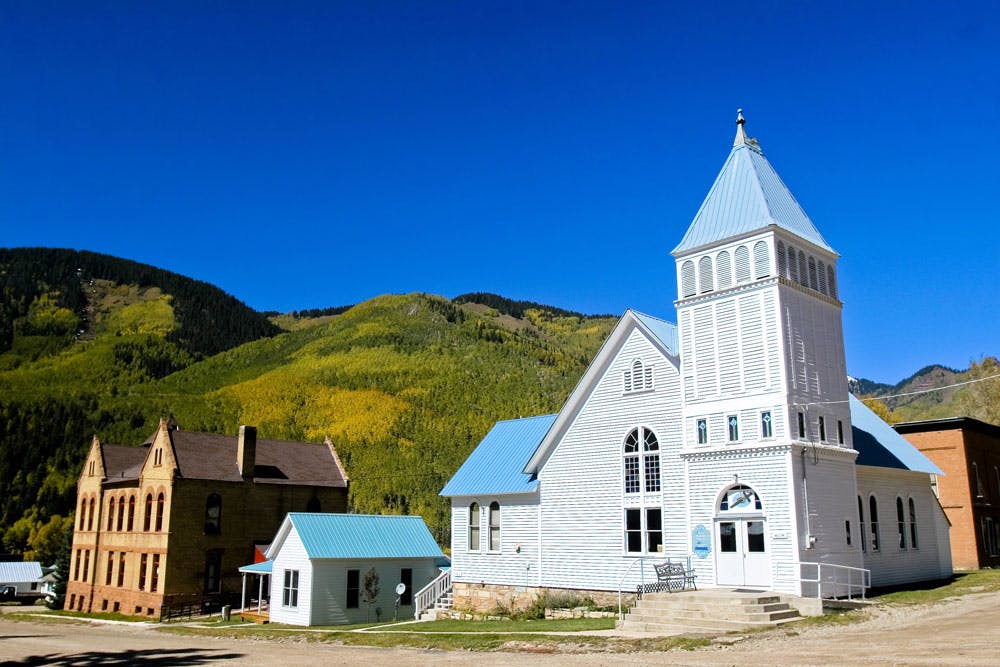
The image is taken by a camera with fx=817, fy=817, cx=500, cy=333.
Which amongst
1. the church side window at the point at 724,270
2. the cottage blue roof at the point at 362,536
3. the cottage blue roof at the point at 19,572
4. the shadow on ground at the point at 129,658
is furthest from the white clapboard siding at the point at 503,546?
the cottage blue roof at the point at 19,572

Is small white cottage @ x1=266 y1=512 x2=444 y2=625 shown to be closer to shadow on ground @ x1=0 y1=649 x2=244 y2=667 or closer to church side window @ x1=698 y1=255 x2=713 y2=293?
shadow on ground @ x1=0 y1=649 x2=244 y2=667

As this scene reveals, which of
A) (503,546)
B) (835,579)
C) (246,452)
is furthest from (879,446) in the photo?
(246,452)

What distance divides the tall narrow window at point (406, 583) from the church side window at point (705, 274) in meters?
19.7

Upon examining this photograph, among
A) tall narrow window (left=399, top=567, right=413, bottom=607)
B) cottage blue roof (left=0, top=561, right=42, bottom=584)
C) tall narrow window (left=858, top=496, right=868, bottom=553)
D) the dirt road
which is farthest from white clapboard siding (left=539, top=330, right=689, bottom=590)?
cottage blue roof (left=0, top=561, right=42, bottom=584)

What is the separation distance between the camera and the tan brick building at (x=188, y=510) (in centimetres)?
4359

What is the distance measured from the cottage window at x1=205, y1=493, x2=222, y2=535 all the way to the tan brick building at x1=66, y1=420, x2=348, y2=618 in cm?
5

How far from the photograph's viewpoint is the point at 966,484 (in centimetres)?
3881

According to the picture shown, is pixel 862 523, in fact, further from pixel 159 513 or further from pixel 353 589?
pixel 159 513

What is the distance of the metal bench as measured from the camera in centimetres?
2425

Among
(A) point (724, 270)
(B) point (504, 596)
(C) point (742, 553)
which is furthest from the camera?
(B) point (504, 596)

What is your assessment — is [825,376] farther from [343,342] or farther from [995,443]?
[343,342]

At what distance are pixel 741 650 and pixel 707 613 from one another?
15.2 ft

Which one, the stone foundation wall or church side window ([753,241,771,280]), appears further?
the stone foundation wall

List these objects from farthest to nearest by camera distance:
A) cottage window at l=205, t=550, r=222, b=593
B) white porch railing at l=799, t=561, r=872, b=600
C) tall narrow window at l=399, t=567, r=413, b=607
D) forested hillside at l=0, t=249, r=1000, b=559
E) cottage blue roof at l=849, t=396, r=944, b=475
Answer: forested hillside at l=0, t=249, r=1000, b=559, cottage window at l=205, t=550, r=222, b=593, tall narrow window at l=399, t=567, r=413, b=607, cottage blue roof at l=849, t=396, r=944, b=475, white porch railing at l=799, t=561, r=872, b=600
